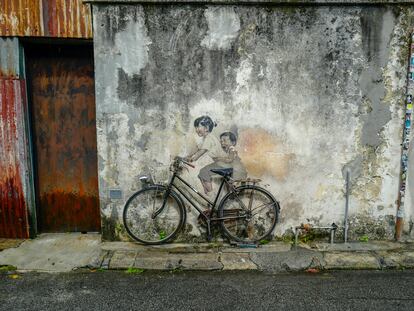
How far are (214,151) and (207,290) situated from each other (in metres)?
2.39

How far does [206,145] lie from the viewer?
Result: 23.5 ft

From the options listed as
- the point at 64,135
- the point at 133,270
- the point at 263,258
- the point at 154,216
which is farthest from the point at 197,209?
the point at 64,135

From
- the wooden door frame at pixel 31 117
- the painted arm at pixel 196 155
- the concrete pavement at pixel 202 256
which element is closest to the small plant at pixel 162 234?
the concrete pavement at pixel 202 256

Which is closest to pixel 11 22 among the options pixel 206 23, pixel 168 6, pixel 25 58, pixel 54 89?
pixel 25 58

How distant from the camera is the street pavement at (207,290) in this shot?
17.6 feet

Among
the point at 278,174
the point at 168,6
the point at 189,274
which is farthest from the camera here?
the point at 278,174

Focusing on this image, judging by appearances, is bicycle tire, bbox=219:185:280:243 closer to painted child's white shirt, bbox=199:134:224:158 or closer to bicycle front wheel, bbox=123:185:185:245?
painted child's white shirt, bbox=199:134:224:158

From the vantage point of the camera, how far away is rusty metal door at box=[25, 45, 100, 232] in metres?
7.57

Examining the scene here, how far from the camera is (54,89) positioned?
25.0 ft

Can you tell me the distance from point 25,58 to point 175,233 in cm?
404

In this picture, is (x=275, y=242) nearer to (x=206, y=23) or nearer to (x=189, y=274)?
(x=189, y=274)

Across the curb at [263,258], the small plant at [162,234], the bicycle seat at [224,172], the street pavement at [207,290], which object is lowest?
the street pavement at [207,290]

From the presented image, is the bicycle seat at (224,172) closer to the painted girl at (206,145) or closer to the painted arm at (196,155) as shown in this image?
the painted girl at (206,145)

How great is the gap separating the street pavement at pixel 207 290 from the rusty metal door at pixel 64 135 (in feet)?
5.87
